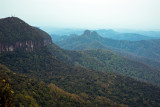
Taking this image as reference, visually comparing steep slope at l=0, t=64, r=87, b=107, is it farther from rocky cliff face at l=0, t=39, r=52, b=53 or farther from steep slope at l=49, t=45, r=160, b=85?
steep slope at l=49, t=45, r=160, b=85

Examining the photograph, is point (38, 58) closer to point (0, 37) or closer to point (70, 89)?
point (0, 37)

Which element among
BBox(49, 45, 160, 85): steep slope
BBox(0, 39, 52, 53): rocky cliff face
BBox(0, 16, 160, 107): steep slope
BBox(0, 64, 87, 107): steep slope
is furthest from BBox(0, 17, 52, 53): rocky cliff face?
BBox(49, 45, 160, 85): steep slope

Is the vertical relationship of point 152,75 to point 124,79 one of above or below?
below

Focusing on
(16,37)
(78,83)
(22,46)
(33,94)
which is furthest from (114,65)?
(33,94)

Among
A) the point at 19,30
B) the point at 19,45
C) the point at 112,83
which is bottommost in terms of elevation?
the point at 112,83

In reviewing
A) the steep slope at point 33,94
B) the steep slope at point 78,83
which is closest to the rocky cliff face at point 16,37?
the steep slope at point 78,83

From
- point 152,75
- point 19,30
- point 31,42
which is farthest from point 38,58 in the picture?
point 152,75

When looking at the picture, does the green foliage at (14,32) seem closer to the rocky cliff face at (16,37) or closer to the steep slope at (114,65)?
the rocky cliff face at (16,37)

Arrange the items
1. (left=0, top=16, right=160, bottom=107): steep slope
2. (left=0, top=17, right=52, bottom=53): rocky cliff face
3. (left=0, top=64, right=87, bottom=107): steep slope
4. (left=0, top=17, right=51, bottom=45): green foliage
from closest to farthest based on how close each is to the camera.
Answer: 1. (left=0, top=64, right=87, bottom=107): steep slope
2. (left=0, top=16, right=160, bottom=107): steep slope
3. (left=0, top=17, right=52, bottom=53): rocky cliff face
4. (left=0, top=17, right=51, bottom=45): green foliage

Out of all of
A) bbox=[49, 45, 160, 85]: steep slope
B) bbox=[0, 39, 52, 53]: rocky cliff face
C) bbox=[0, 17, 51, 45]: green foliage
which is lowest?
bbox=[49, 45, 160, 85]: steep slope
